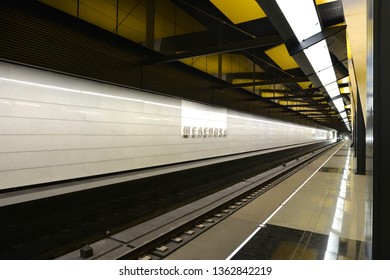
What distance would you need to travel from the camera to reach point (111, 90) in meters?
5.23

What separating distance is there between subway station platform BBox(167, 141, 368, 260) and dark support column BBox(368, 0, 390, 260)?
2222mm

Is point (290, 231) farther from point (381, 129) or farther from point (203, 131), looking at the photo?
point (203, 131)

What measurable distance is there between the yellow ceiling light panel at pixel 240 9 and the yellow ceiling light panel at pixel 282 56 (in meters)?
2.45

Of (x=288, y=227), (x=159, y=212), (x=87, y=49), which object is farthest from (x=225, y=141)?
(x=87, y=49)

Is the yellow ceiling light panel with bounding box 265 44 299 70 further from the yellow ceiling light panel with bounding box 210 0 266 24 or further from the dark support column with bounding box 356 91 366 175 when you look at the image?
the dark support column with bounding box 356 91 366 175

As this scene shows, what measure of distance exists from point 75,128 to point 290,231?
452 cm

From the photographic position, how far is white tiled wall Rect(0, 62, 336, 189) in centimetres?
363

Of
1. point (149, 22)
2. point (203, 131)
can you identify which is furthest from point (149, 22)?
point (203, 131)

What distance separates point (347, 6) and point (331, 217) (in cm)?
402

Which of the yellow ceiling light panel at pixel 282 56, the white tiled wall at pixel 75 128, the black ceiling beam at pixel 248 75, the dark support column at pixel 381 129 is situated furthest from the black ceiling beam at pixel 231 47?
the black ceiling beam at pixel 248 75

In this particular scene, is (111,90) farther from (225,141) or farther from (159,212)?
(225,141)

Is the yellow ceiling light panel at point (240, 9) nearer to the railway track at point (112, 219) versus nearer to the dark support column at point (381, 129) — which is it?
the railway track at point (112, 219)

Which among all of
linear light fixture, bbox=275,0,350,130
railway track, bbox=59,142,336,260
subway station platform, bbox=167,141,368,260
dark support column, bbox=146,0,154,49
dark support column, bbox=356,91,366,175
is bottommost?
railway track, bbox=59,142,336,260

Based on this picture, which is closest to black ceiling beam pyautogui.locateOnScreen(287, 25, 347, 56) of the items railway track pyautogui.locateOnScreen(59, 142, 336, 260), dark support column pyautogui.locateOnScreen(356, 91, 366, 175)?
Result: railway track pyautogui.locateOnScreen(59, 142, 336, 260)
